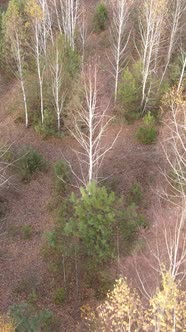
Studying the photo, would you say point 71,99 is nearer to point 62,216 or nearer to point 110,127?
point 110,127

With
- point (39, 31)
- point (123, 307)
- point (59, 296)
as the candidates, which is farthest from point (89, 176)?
point (39, 31)

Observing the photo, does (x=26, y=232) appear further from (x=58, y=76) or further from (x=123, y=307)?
(x=123, y=307)

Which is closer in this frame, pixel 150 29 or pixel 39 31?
pixel 150 29

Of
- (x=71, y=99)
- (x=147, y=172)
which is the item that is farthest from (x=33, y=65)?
(x=147, y=172)

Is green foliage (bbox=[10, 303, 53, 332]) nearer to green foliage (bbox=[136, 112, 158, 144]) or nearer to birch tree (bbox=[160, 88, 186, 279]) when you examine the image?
birch tree (bbox=[160, 88, 186, 279])

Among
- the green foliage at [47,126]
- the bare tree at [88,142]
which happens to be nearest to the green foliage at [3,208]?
the bare tree at [88,142]

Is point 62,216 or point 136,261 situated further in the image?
point 62,216

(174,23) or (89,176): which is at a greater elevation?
(174,23)
